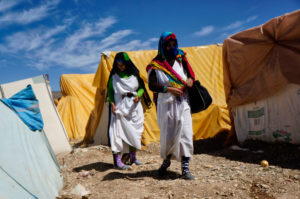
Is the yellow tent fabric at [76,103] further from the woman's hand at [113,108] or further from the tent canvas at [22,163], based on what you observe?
the tent canvas at [22,163]

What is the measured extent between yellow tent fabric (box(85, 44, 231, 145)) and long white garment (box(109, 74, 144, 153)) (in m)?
1.97

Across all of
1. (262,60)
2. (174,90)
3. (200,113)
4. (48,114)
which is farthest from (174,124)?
(48,114)

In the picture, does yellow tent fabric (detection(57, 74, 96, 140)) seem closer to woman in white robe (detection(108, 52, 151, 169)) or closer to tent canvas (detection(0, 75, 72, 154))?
tent canvas (detection(0, 75, 72, 154))

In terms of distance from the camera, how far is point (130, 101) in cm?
393

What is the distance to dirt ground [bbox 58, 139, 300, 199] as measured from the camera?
2.47m

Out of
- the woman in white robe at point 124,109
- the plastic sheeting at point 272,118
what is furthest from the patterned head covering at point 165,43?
the plastic sheeting at point 272,118

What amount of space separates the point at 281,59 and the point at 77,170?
11.1 feet

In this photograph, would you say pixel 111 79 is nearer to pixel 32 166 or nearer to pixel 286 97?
pixel 32 166

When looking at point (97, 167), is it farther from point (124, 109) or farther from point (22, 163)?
point (22, 163)

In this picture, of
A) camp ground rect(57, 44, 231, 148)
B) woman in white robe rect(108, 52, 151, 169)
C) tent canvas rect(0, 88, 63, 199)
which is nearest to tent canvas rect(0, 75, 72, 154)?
camp ground rect(57, 44, 231, 148)

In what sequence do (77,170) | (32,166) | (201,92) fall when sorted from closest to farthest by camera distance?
(32,166), (201,92), (77,170)

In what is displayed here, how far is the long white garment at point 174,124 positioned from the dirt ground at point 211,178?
32 cm

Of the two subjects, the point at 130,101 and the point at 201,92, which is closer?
the point at 201,92

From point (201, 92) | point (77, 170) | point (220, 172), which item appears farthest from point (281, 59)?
point (77, 170)
